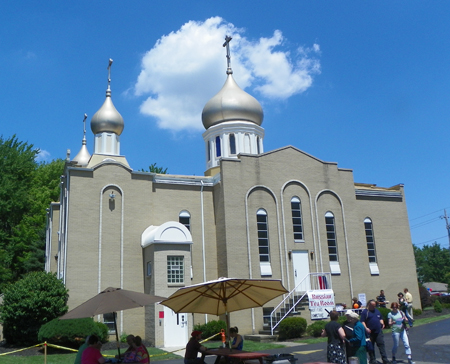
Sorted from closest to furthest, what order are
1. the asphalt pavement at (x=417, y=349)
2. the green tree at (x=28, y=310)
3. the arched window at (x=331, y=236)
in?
the asphalt pavement at (x=417, y=349)
the green tree at (x=28, y=310)
the arched window at (x=331, y=236)

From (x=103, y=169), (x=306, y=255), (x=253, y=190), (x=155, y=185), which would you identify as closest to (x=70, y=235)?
(x=103, y=169)

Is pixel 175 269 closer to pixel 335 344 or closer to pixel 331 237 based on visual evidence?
pixel 331 237

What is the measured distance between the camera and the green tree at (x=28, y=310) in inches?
863

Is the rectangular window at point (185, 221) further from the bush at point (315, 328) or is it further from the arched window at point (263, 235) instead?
the bush at point (315, 328)

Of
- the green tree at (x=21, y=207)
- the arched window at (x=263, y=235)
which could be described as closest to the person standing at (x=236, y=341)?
the arched window at (x=263, y=235)

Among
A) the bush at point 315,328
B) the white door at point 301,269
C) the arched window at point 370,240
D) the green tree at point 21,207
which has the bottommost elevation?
the bush at point 315,328

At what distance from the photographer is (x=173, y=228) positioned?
2489 cm

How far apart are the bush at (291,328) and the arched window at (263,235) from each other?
5023 mm

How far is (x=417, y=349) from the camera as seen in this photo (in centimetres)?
1631

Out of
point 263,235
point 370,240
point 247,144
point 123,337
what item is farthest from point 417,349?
point 247,144

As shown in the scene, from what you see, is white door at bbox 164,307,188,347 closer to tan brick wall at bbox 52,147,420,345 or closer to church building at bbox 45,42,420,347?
church building at bbox 45,42,420,347

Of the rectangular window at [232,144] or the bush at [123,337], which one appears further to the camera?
the rectangular window at [232,144]

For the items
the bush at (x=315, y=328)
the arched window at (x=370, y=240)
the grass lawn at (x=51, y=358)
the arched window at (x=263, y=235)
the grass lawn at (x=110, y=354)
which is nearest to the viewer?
the grass lawn at (x=51, y=358)

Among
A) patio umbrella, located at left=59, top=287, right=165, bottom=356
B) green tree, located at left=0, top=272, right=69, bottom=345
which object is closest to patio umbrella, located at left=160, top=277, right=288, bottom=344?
patio umbrella, located at left=59, top=287, right=165, bottom=356
